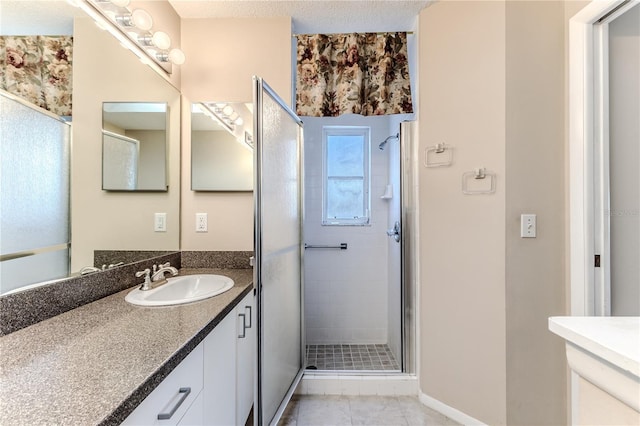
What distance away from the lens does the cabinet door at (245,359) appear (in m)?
1.25

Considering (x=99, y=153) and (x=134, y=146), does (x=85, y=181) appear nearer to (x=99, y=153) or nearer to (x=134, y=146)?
(x=99, y=153)

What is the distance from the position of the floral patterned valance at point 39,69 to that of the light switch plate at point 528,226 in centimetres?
215

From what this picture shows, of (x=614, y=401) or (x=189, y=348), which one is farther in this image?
(x=189, y=348)

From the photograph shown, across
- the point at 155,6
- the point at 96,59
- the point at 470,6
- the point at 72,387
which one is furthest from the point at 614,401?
the point at 155,6

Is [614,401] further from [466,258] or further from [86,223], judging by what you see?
[86,223]

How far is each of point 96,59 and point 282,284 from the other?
141cm

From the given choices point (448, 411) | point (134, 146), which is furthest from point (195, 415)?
point (448, 411)

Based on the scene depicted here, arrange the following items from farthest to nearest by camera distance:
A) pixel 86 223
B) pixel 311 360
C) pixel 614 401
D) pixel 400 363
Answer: pixel 311 360 → pixel 400 363 → pixel 86 223 → pixel 614 401

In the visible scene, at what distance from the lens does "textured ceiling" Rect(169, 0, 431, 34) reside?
1691mm

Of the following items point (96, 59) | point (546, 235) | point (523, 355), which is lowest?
point (523, 355)

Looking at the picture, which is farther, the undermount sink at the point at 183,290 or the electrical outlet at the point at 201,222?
the electrical outlet at the point at 201,222

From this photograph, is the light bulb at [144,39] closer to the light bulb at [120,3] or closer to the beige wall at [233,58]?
the light bulb at [120,3]

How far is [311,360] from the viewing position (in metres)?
2.17

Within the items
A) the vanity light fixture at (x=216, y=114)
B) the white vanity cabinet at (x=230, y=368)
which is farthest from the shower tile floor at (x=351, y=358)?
the vanity light fixture at (x=216, y=114)
